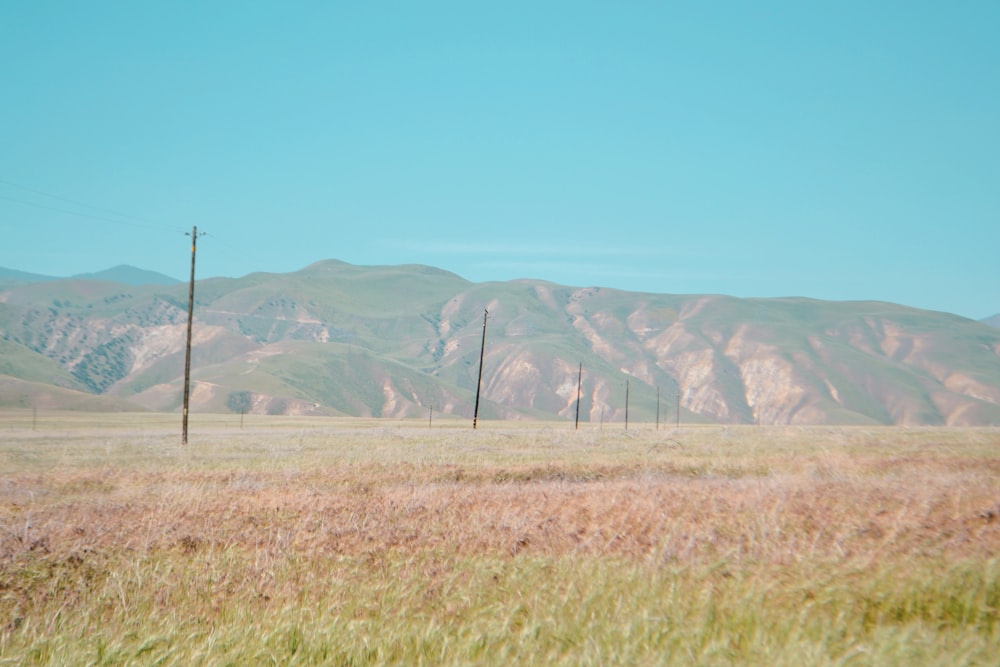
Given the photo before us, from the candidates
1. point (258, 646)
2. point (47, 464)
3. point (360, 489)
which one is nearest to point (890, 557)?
point (258, 646)

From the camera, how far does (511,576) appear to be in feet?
27.6

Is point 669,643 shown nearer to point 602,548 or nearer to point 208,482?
point 602,548

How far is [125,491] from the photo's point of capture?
1775 centimetres

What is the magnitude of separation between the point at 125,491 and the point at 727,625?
47.6ft

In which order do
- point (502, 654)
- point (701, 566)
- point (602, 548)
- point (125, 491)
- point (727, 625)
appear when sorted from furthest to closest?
point (125, 491) → point (602, 548) → point (701, 566) → point (727, 625) → point (502, 654)

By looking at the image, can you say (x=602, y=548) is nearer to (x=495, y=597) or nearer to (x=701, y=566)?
(x=701, y=566)

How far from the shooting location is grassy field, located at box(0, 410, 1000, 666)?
6219 mm

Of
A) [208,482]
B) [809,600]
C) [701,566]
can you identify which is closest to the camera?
[809,600]

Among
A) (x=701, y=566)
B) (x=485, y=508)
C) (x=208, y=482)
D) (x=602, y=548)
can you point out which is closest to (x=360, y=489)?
(x=208, y=482)

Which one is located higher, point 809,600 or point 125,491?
point 809,600

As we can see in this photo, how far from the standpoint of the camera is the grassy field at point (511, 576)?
622cm

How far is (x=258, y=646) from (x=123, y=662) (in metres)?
0.89

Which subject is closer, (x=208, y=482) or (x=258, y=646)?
(x=258, y=646)

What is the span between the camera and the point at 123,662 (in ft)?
19.7
